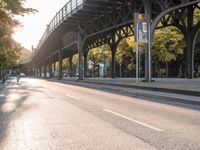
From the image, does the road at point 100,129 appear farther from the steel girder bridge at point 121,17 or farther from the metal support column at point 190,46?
the metal support column at point 190,46

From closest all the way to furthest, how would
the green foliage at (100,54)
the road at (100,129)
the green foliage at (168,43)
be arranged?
the road at (100,129) < the green foliage at (168,43) < the green foliage at (100,54)

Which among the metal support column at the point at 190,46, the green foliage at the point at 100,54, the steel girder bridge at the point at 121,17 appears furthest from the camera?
the green foliage at the point at 100,54

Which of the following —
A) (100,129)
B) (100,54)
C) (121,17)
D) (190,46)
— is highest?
(121,17)

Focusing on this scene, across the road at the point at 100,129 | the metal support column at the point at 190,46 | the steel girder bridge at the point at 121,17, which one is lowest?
the road at the point at 100,129

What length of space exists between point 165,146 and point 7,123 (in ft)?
15.6

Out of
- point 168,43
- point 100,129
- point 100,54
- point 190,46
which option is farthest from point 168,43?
point 100,129

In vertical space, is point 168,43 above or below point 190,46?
above

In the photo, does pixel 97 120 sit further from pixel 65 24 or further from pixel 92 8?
pixel 65 24

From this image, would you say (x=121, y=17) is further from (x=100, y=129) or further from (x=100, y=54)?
(x=100, y=54)

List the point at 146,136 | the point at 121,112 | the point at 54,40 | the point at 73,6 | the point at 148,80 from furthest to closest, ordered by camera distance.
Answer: the point at 54,40
the point at 73,6
the point at 148,80
the point at 121,112
the point at 146,136

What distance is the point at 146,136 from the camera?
7805 millimetres

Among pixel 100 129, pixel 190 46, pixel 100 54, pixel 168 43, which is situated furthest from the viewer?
pixel 100 54

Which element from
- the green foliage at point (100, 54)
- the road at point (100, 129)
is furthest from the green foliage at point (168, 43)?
the road at point (100, 129)

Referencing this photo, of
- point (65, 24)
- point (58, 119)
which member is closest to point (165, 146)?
point (58, 119)
